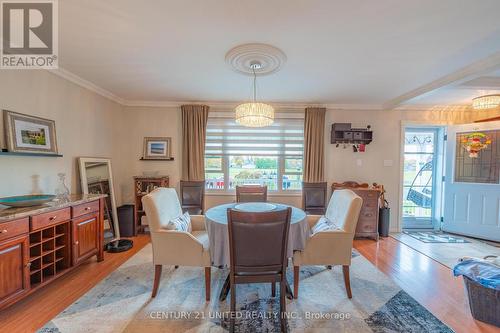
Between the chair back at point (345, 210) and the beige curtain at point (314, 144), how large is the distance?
1426mm

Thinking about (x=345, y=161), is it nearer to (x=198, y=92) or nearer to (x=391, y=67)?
(x=391, y=67)

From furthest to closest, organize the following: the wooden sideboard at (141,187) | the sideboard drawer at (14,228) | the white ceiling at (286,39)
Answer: the wooden sideboard at (141,187)
the sideboard drawer at (14,228)
the white ceiling at (286,39)

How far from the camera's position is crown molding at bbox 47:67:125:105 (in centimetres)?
286

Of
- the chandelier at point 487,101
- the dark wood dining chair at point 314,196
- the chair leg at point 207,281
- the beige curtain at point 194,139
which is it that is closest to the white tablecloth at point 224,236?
the chair leg at point 207,281

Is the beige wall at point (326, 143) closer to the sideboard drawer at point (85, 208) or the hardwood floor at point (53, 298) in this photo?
the sideboard drawer at point (85, 208)

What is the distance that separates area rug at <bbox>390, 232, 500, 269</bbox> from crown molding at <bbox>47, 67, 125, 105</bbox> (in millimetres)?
5597

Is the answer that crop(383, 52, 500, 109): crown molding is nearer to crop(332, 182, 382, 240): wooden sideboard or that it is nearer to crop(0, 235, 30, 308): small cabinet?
crop(332, 182, 382, 240): wooden sideboard

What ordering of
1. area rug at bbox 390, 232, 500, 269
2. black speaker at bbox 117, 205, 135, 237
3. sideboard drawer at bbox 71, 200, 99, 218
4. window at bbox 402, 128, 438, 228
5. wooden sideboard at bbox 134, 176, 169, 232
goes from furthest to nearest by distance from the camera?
window at bbox 402, 128, 438, 228 < wooden sideboard at bbox 134, 176, 169, 232 < black speaker at bbox 117, 205, 135, 237 < area rug at bbox 390, 232, 500, 269 < sideboard drawer at bbox 71, 200, 99, 218

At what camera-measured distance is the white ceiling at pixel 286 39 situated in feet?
5.44

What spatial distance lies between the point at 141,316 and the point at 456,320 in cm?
272

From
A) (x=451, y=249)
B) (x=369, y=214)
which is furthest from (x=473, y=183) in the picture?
(x=369, y=214)

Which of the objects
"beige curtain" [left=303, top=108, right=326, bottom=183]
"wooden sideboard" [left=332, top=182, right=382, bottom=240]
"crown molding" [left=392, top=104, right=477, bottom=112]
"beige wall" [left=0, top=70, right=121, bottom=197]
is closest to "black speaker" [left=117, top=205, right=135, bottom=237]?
"beige wall" [left=0, top=70, right=121, bottom=197]

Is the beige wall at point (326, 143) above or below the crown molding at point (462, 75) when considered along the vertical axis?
below

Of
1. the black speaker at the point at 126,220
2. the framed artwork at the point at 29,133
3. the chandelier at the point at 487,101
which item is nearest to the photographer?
the framed artwork at the point at 29,133
